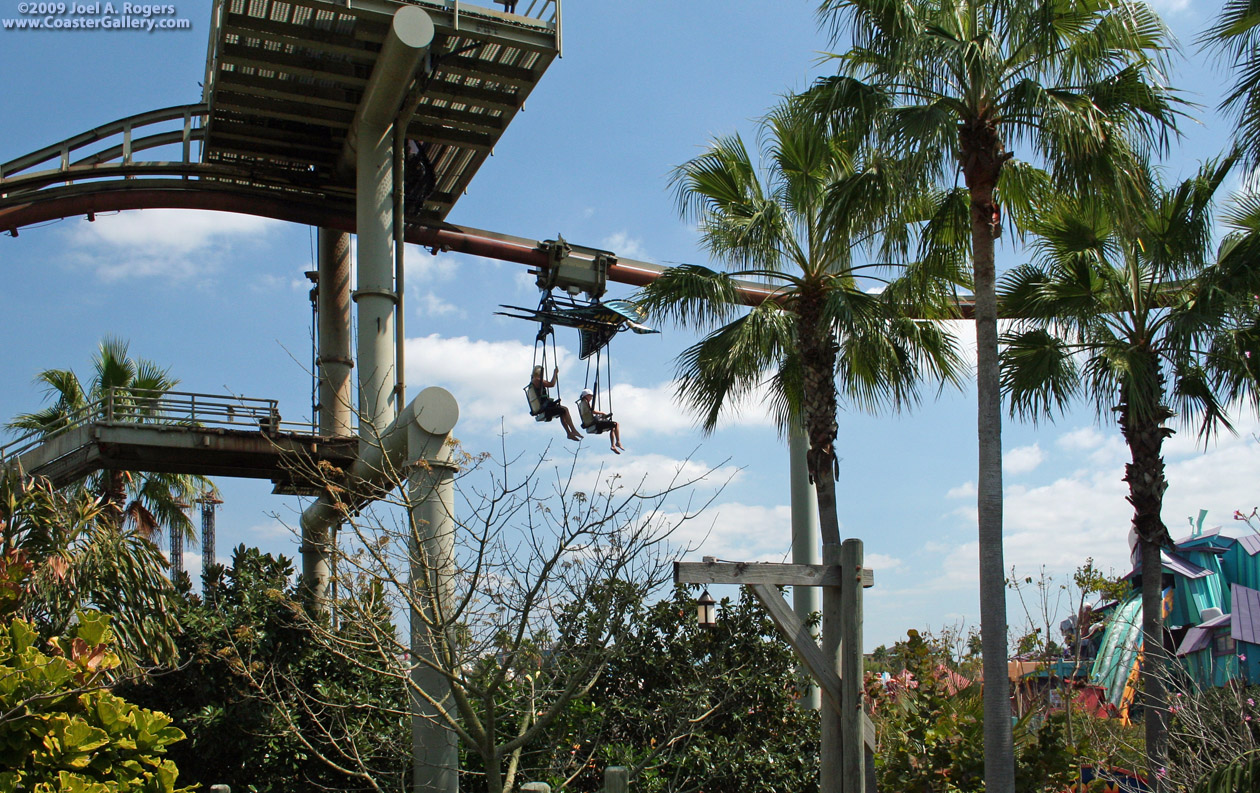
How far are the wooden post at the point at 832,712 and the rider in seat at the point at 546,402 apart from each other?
5.60 metres

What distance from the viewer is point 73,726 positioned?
24.7 feet

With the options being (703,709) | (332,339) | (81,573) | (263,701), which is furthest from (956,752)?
(332,339)

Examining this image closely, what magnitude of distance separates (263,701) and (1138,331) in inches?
430

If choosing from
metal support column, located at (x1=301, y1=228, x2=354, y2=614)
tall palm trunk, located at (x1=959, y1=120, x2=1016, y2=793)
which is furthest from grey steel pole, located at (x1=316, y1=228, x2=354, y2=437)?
tall palm trunk, located at (x1=959, y1=120, x2=1016, y2=793)

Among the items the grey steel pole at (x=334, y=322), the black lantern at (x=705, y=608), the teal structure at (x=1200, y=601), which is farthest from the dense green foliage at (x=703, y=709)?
the teal structure at (x=1200, y=601)

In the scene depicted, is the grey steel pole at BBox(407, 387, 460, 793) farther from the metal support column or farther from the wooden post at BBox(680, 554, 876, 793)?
the metal support column

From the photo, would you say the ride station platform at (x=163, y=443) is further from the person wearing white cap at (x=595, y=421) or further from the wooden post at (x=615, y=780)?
the wooden post at (x=615, y=780)

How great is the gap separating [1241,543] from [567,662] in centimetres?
2394

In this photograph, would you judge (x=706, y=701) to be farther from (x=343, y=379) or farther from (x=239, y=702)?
(x=343, y=379)

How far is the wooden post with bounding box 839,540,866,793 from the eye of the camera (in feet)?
30.1

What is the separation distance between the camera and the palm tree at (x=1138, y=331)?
1211 centimetres

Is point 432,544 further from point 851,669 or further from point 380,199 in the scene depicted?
point 380,199

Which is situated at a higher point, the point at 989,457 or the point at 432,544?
the point at 989,457

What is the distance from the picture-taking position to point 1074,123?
993cm
